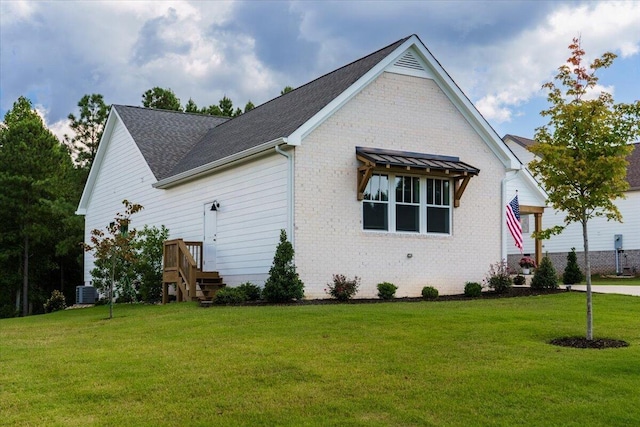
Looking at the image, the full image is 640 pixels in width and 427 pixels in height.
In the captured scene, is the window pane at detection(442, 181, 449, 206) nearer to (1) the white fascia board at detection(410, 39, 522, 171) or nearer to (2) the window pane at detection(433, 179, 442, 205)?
(2) the window pane at detection(433, 179, 442, 205)

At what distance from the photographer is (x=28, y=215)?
32750mm

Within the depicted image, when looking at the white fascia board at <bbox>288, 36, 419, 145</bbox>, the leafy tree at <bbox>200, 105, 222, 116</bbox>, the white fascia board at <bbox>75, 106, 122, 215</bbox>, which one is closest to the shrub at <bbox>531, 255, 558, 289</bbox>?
the white fascia board at <bbox>288, 36, 419, 145</bbox>

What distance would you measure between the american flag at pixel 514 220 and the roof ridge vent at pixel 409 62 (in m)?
6.51

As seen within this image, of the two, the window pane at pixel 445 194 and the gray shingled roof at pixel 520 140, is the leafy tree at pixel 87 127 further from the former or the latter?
the window pane at pixel 445 194

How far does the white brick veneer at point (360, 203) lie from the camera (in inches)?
659

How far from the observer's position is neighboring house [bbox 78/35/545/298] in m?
16.8

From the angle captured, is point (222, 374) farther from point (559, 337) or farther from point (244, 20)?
point (244, 20)

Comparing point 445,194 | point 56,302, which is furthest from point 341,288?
point 56,302

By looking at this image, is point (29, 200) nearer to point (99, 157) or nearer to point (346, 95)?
point (99, 157)

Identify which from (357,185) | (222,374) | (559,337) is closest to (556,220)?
(357,185)

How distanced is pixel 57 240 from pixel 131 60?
49.3 ft

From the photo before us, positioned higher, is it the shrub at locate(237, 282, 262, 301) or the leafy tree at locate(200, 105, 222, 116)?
the leafy tree at locate(200, 105, 222, 116)

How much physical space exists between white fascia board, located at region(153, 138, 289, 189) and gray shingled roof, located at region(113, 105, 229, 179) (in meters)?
1.16

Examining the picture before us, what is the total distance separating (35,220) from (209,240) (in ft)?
56.2
